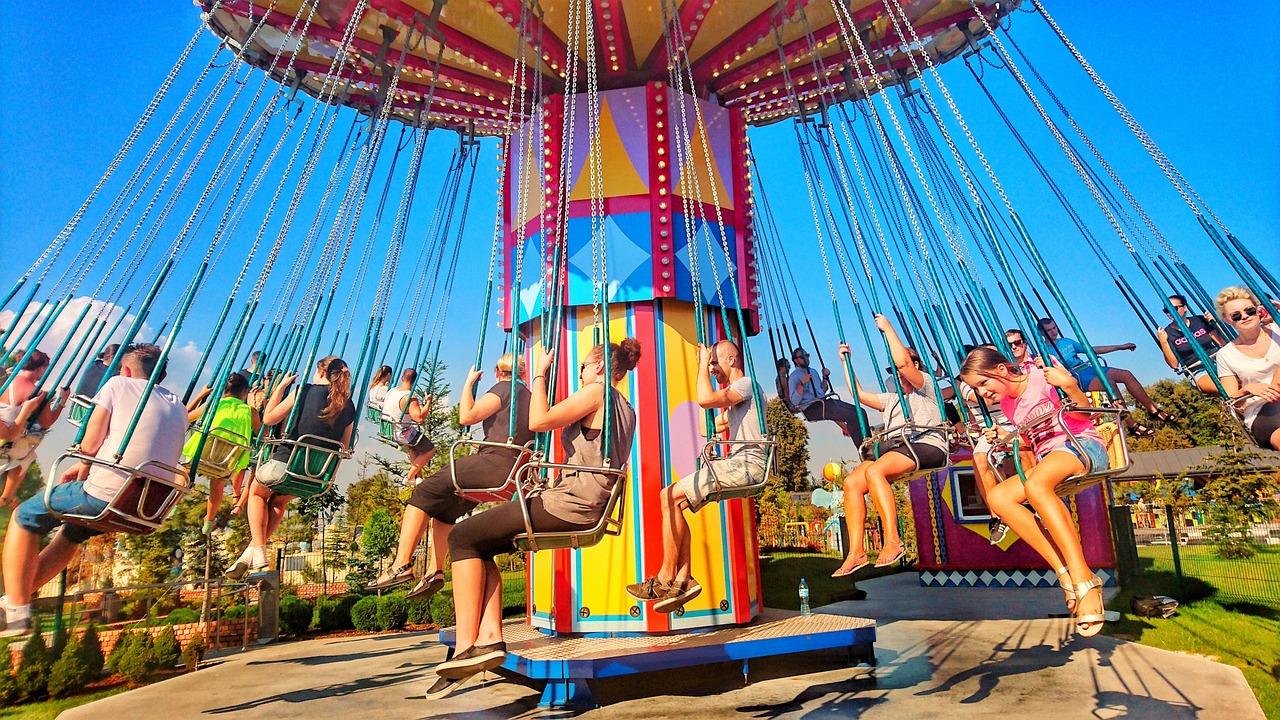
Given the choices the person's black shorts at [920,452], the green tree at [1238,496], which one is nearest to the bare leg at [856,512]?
the person's black shorts at [920,452]

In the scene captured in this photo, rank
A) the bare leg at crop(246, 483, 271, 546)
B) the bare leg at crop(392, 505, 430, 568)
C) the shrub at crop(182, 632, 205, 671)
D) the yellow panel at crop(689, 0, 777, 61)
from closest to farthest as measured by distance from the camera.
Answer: the bare leg at crop(392, 505, 430, 568), the bare leg at crop(246, 483, 271, 546), the yellow panel at crop(689, 0, 777, 61), the shrub at crop(182, 632, 205, 671)

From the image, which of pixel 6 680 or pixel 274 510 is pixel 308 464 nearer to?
pixel 274 510

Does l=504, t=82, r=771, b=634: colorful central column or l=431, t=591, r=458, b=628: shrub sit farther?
l=431, t=591, r=458, b=628: shrub

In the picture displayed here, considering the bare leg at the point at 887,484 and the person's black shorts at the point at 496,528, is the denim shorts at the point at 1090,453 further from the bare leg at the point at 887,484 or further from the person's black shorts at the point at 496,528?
the person's black shorts at the point at 496,528

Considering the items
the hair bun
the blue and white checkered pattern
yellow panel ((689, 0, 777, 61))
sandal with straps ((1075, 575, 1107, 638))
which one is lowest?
the blue and white checkered pattern

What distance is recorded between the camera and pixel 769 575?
19.2 m

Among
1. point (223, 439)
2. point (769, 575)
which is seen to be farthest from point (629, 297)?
point (769, 575)

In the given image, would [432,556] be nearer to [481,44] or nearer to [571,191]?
[571,191]

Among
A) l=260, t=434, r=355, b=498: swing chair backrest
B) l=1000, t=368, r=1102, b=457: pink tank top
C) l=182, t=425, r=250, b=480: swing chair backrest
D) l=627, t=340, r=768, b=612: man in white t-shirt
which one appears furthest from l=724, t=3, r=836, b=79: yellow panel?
l=182, t=425, r=250, b=480: swing chair backrest

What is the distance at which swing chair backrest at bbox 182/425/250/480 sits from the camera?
6980 mm

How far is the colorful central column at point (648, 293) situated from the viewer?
8.41m

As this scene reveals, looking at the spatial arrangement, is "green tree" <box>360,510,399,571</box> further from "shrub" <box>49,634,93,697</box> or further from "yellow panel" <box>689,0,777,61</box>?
"yellow panel" <box>689,0,777,61</box>

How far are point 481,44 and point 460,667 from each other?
8010 mm

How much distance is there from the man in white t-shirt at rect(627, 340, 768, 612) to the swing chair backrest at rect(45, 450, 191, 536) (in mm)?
3245
